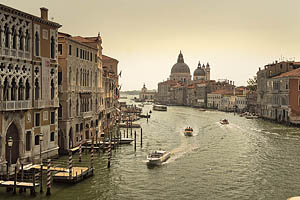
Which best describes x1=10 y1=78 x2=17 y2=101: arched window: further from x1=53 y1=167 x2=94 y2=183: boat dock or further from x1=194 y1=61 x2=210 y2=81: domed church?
x1=194 y1=61 x2=210 y2=81: domed church

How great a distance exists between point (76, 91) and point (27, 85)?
7.43 meters

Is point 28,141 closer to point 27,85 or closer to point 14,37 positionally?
point 27,85

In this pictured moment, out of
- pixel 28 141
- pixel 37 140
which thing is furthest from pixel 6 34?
pixel 37 140

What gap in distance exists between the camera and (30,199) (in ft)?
57.6

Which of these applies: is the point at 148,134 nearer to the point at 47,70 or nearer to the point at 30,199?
the point at 47,70

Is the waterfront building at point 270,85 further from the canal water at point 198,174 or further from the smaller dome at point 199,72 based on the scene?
the smaller dome at point 199,72

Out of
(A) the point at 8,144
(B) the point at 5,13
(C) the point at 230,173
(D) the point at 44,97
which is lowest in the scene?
(C) the point at 230,173

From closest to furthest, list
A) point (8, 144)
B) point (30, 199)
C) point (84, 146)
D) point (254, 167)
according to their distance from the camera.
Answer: point (30, 199) < point (8, 144) < point (254, 167) < point (84, 146)

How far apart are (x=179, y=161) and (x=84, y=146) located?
8.04 meters

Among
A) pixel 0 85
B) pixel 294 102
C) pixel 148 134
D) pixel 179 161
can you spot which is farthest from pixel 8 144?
pixel 294 102

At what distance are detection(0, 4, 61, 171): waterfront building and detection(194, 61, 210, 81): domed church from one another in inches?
5978

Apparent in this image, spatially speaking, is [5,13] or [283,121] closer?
[5,13]

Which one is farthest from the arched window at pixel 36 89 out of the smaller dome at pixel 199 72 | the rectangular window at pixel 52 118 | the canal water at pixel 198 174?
the smaller dome at pixel 199 72

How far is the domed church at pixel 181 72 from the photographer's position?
7515 inches
